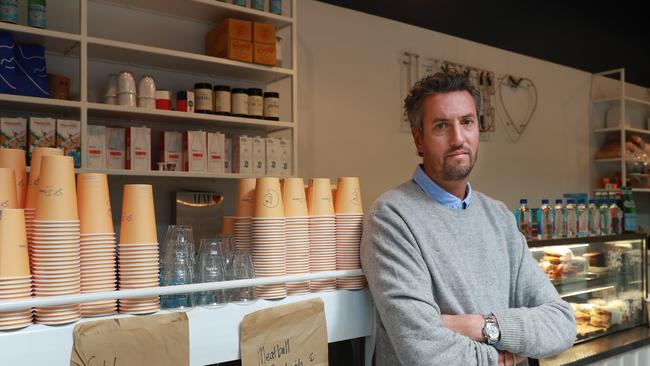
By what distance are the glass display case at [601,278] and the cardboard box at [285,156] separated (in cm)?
149

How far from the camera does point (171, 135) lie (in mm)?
2971

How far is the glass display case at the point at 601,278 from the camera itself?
296 cm

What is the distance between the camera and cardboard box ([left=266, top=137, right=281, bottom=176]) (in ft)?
10.4

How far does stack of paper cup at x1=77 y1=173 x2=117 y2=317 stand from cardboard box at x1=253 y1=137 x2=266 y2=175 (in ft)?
6.36

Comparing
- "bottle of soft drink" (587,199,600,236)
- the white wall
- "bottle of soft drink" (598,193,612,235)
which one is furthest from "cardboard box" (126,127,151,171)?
"bottle of soft drink" (598,193,612,235)

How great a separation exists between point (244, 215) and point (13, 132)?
5.29ft

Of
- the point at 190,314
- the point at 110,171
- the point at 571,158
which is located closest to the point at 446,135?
the point at 190,314

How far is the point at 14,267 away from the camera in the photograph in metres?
1.03

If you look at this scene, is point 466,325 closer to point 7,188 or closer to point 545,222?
point 7,188

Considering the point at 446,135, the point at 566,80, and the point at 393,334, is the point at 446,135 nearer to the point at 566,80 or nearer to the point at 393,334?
the point at 393,334

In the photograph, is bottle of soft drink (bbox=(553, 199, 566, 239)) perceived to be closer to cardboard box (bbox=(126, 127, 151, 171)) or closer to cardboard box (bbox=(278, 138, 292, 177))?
cardboard box (bbox=(278, 138, 292, 177))

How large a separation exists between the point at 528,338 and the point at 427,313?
325 millimetres

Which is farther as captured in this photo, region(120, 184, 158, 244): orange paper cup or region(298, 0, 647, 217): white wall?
region(298, 0, 647, 217): white wall

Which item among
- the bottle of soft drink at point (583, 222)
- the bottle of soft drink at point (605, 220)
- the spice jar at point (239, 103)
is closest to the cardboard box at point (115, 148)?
the spice jar at point (239, 103)
